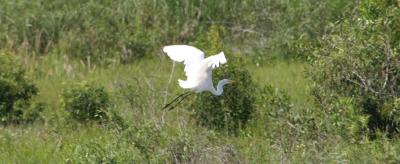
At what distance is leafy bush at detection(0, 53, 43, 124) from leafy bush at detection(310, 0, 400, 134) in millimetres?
2842

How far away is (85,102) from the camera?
914 centimetres

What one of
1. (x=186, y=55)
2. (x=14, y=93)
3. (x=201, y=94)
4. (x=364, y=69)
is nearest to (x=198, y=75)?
(x=186, y=55)

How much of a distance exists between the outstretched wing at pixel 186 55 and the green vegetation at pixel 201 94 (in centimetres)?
34

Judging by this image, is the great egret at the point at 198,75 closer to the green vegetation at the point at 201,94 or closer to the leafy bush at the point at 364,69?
the green vegetation at the point at 201,94

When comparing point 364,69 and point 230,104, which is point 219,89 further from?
point 364,69

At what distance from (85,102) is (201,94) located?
110 cm

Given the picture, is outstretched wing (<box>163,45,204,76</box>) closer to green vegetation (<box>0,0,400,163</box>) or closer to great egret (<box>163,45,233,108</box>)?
great egret (<box>163,45,233,108</box>)

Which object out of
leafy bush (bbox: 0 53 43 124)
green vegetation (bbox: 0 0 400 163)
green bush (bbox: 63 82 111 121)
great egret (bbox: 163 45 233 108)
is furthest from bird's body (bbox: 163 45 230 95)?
leafy bush (bbox: 0 53 43 124)

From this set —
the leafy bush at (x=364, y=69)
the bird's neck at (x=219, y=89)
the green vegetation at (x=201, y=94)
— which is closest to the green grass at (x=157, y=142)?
the green vegetation at (x=201, y=94)

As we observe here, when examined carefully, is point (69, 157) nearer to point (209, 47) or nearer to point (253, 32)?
point (209, 47)

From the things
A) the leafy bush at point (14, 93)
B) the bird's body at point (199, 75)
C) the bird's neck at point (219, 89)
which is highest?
the bird's body at point (199, 75)

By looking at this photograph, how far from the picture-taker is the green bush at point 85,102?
9125 millimetres

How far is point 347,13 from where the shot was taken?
11156mm

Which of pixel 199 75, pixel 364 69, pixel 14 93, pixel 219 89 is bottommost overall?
pixel 14 93
